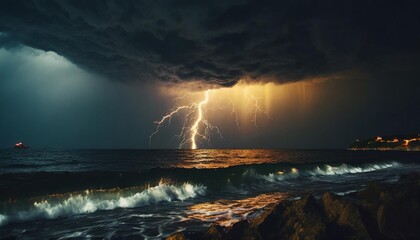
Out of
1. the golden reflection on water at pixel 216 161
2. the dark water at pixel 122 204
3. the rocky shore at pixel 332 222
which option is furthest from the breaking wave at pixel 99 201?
Answer: the golden reflection on water at pixel 216 161

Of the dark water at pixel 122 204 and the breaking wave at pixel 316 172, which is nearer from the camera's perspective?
the dark water at pixel 122 204

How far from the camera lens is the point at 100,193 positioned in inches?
924

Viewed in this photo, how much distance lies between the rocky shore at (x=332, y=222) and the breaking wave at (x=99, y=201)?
1291 cm

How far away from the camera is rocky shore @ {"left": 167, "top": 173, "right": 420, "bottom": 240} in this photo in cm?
1042

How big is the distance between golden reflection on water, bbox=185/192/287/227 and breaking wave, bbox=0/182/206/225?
4721 mm

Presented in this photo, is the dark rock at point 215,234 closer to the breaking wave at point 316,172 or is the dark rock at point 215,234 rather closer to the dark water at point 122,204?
the dark water at point 122,204

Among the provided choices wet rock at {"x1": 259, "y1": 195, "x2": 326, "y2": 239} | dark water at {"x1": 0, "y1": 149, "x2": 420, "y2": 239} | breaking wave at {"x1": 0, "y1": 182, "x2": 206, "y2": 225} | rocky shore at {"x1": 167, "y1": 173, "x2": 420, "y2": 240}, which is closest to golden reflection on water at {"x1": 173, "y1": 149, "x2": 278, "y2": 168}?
dark water at {"x1": 0, "y1": 149, "x2": 420, "y2": 239}

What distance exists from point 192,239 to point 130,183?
1916 centimetres

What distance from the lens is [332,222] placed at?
37.9 feet

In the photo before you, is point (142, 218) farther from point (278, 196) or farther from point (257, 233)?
point (278, 196)

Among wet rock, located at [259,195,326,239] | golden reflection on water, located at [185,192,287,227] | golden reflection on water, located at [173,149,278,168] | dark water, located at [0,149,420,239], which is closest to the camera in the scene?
wet rock, located at [259,195,326,239]

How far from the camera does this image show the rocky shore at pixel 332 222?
10422mm

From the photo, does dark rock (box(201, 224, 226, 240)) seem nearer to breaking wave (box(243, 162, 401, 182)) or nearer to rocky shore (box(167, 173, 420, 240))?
rocky shore (box(167, 173, 420, 240))

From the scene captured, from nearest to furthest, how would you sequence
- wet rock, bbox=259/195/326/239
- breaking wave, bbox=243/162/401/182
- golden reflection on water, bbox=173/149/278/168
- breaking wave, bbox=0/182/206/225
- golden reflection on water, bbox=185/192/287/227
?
wet rock, bbox=259/195/326/239 → golden reflection on water, bbox=185/192/287/227 → breaking wave, bbox=0/182/206/225 → breaking wave, bbox=243/162/401/182 → golden reflection on water, bbox=173/149/278/168
